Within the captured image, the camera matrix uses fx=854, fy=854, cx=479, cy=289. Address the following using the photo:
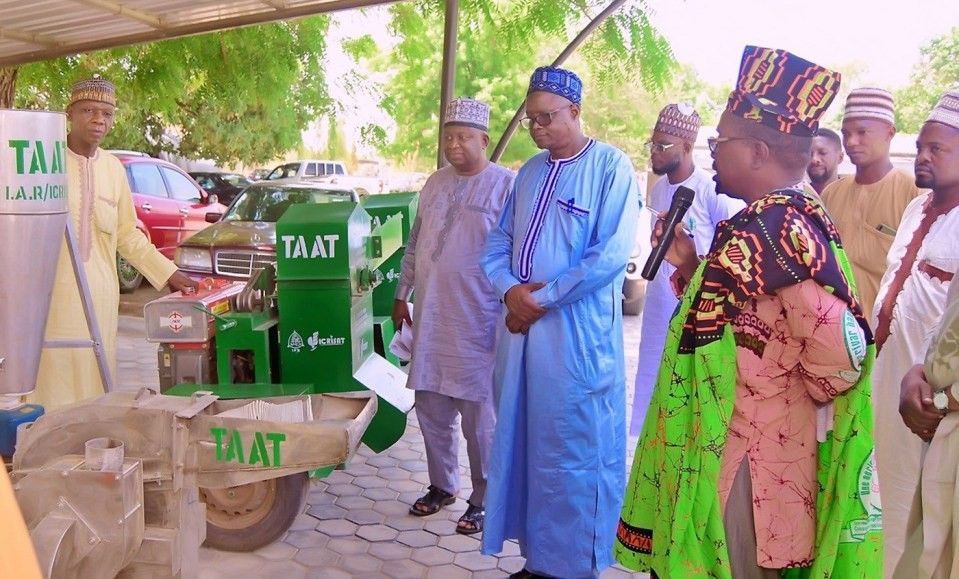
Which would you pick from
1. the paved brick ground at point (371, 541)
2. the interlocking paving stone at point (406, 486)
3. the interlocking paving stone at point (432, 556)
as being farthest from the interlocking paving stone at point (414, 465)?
the interlocking paving stone at point (432, 556)

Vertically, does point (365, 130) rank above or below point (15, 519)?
above

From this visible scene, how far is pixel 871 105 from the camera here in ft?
14.0

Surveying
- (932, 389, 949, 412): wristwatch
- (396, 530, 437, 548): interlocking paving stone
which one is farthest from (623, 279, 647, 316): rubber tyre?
(932, 389, 949, 412): wristwatch

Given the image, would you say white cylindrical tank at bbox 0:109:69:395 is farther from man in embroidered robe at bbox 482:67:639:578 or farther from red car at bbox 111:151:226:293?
red car at bbox 111:151:226:293

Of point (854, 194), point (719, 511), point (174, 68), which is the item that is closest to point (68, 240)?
point (719, 511)

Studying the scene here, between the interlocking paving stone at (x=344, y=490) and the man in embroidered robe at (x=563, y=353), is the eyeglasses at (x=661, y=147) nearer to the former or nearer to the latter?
the man in embroidered robe at (x=563, y=353)

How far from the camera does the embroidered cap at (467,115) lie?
4.18 metres

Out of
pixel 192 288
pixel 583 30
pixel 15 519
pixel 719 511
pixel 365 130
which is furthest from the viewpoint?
pixel 365 130

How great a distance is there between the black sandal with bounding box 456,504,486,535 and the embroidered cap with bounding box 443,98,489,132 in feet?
6.12

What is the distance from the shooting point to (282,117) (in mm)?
16109

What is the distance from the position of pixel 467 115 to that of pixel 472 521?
1.97 metres

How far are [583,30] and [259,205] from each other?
4489 mm

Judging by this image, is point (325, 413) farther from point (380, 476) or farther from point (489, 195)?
point (380, 476)

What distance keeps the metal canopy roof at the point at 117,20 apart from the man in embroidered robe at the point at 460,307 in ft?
6.77
